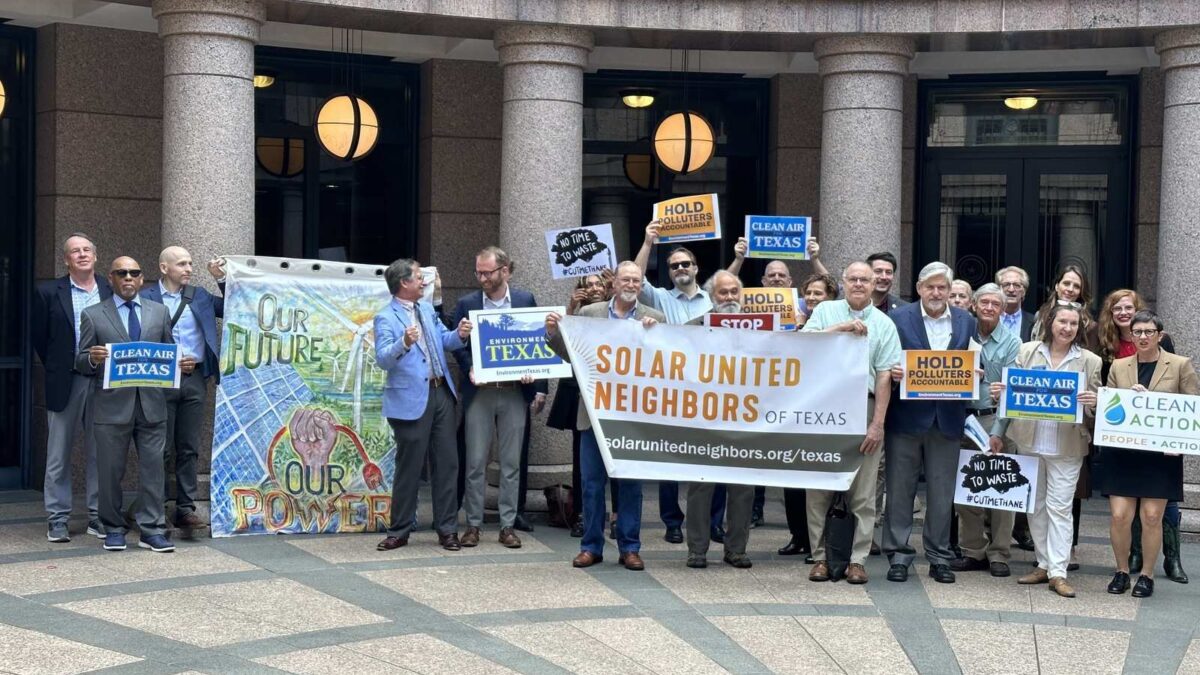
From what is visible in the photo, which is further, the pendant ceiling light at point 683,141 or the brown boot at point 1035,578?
the pendant ceiling light at point 683,141

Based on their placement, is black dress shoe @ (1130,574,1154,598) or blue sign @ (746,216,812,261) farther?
blue sign @ (746,216,812,261)

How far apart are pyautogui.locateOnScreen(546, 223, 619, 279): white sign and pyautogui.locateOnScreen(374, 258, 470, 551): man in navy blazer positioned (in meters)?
1.00

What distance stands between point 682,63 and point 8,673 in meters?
9.74

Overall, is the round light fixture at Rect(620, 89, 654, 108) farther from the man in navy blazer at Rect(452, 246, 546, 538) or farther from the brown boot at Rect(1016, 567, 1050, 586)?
the brown boot at Rect(1016, 567, 1050, 586)

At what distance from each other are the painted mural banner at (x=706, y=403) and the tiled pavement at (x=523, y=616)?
721mm

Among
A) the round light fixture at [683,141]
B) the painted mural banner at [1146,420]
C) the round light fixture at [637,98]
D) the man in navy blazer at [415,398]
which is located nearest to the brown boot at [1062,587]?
the painted mural banner at [1146,420]

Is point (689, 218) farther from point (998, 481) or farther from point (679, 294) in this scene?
point (998, 481)

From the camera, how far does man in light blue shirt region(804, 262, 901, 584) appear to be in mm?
10070

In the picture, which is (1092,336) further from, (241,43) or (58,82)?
(58,82)

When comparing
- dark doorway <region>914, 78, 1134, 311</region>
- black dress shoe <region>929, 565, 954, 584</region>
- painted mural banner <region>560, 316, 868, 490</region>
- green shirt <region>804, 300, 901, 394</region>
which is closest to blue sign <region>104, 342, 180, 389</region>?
painted mural banner <region>560, 316, 868, 490</region>

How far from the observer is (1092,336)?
Result: 1110cm

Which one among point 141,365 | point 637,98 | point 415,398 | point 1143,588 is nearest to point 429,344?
point 415,398

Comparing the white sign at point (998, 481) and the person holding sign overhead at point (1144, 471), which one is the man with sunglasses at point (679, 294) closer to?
the white sign at point (998, 481)

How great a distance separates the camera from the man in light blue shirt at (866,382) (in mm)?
10070
